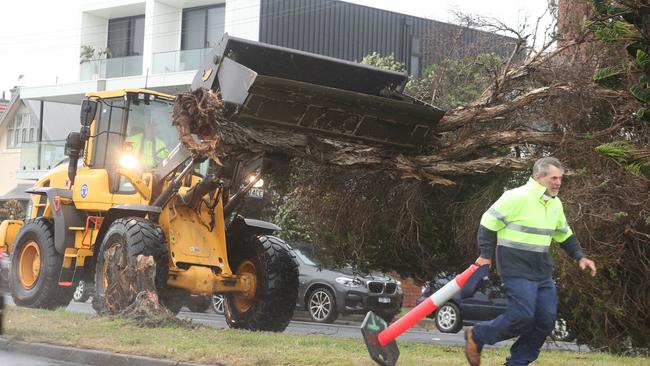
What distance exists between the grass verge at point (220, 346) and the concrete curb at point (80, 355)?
0.39 feet

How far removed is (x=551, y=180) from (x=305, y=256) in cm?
1357

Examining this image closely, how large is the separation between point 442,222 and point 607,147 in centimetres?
505

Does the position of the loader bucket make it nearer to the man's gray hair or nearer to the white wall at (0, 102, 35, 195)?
the man's gray hair

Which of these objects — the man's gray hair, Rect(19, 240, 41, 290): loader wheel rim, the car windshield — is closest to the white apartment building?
the car windshield

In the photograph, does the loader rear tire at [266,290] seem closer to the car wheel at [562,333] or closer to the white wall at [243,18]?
the car wheel at [562,333]

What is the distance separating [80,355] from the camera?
9156mm

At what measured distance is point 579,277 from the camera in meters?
10.5

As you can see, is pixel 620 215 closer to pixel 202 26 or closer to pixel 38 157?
pixel 202 26

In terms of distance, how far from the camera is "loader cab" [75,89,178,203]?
12531mm

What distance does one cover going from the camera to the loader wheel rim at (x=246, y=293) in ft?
41.0

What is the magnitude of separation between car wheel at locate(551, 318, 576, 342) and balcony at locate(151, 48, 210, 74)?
21.9m

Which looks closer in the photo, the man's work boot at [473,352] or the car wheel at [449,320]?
the man's work boot at [473,352]

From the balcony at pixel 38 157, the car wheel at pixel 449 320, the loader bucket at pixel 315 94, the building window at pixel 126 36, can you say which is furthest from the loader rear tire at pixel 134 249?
the building window at pixel 126 36

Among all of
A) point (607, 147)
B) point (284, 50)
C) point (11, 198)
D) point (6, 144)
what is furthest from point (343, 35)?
point (607, 147)
